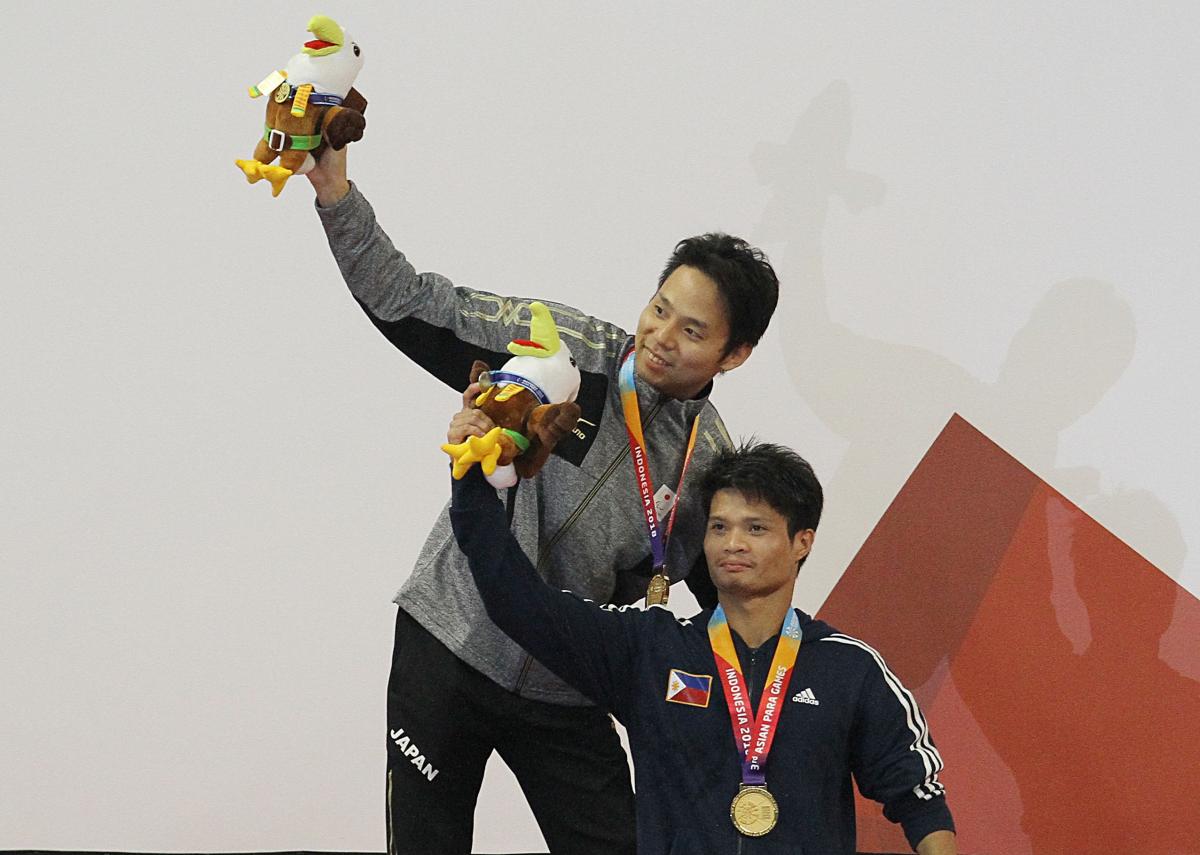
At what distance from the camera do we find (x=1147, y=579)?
9.34 feet

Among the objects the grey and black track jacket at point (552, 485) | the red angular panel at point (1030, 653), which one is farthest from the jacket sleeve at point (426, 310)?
the red angular panel at point (1030, 653)

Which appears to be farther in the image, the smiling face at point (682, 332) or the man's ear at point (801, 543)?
the man's ear at point (801, 543)

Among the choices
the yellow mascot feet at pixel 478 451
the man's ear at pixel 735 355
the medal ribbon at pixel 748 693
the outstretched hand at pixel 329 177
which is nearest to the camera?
the yellow mascot feet at pixel 478 451

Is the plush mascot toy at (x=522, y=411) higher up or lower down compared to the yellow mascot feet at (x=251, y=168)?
lower down

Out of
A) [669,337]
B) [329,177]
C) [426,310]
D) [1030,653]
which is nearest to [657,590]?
[669,337]

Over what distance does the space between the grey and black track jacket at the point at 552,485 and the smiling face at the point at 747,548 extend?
0.08 metres

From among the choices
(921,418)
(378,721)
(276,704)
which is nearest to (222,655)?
(276,704)

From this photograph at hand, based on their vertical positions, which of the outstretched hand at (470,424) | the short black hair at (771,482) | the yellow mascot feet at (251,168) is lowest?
the short black hair at (771,482)

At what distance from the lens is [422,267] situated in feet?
9.52

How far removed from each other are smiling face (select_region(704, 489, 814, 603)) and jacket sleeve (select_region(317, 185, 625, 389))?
282 millimetres

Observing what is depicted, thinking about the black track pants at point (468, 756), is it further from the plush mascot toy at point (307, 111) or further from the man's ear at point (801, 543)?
the plush mascot toy at point (307, 111)

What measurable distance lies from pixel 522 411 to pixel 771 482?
460mm

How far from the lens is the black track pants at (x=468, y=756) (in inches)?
78.2

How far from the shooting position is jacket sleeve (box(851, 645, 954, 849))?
6.26 feet
